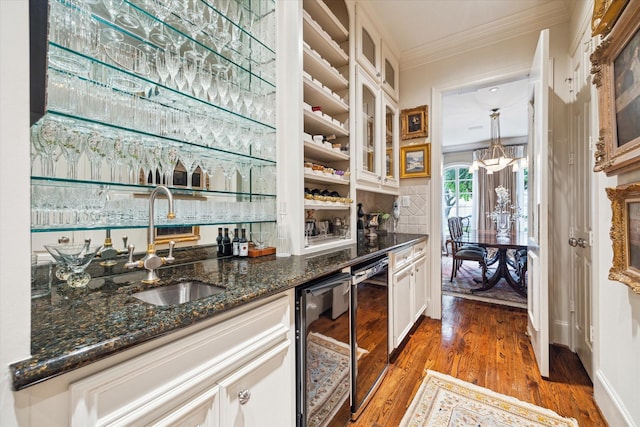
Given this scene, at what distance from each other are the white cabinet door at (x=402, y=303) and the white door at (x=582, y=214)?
3.99 ft

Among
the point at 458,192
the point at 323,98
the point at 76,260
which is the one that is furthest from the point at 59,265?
the point at 458,192

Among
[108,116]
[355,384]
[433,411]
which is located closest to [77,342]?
[108,116]

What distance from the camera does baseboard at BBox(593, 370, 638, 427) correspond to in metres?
1.27

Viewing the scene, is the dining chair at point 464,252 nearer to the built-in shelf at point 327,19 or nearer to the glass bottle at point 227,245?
the built-in shelf at point 327,19

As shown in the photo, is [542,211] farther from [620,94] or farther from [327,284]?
[327,284]

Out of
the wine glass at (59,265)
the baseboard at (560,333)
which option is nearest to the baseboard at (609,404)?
the baseboard at (560,333)

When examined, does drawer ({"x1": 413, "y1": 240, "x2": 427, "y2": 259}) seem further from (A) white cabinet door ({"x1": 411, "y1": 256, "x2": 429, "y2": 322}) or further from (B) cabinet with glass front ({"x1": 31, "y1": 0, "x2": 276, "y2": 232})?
(B) cabinet with glass front ({"x1": 31, "y1": 0, "x2": 276, "y2": 232})

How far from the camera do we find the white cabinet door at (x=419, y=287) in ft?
8.11

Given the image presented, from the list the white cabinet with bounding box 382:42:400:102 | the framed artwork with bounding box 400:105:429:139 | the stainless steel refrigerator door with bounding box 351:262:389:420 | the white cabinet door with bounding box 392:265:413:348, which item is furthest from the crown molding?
the stainless steel refrigerator door with bounding box 351:262:389:420

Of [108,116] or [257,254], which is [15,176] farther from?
[257,254]

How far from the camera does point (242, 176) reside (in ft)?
5.00

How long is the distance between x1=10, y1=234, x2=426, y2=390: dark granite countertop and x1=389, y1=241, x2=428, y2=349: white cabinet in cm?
90

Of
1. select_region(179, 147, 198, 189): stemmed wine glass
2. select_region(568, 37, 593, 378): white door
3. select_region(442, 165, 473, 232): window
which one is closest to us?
select_region(179, 147, 198, 189): stemmed wine glass

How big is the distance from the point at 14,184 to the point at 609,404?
2.58 meters
